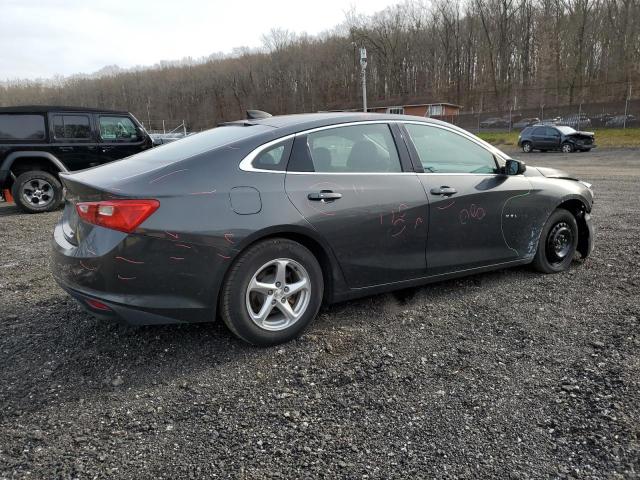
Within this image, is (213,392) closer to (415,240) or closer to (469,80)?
(415,240)

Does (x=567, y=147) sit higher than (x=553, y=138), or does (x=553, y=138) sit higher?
(x=553, y=138)

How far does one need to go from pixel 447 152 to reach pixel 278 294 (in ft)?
6.36

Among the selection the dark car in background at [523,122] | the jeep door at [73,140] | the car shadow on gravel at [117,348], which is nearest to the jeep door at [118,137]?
the jeep door at [73,140]

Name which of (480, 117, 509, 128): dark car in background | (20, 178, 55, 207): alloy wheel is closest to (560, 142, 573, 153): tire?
(480, 117, 509, 128): dark car in background

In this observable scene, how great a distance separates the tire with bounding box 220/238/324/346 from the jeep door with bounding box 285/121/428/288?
257 mm

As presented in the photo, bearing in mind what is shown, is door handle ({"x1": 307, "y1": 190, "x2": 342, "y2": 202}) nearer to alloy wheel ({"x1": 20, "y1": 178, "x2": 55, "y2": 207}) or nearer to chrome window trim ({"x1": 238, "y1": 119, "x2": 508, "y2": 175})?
chrome window trim ({"x1": 238, "y1": 119, "x2": 508, "y2": 175})

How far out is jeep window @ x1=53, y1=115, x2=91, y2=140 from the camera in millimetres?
9516

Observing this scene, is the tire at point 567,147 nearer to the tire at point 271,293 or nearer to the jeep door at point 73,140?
the jeep door at point 73,140

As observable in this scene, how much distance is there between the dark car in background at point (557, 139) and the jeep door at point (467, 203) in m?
24.6

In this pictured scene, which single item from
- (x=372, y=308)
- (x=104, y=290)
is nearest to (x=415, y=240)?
(x=372, y=308)

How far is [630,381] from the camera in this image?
2.80 meters

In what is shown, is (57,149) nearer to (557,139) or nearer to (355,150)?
(355,150)

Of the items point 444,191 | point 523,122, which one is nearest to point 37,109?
point 444,191

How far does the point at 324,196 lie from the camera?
11.0 ft
